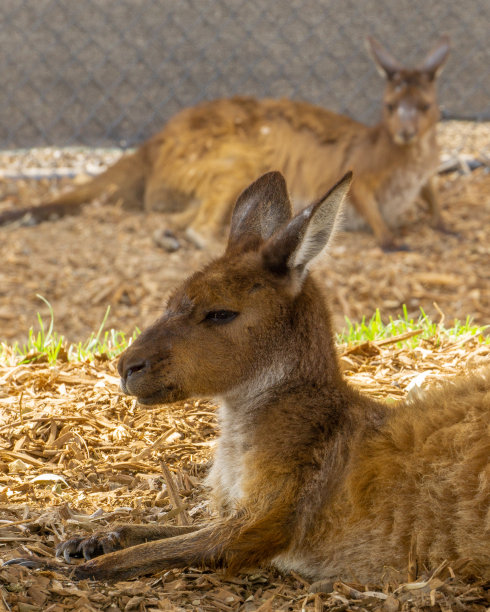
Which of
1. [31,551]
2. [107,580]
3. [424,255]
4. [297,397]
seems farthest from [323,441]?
[424,255]

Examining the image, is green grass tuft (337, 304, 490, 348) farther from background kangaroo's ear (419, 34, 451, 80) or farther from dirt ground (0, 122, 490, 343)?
background kangaroo's ear (419, 34, 451, 80)

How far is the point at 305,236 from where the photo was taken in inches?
113

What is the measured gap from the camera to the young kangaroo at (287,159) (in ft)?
26.9

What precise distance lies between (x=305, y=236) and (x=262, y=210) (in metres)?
0.61

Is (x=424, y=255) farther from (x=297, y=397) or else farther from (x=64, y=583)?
(x=64, y=583)

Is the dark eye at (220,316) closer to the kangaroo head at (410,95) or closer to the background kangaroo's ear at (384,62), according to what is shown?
the kangaroo head at (410,95)

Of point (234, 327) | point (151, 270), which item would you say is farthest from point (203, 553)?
point (151, 270)

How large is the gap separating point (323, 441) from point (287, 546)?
0.35 m

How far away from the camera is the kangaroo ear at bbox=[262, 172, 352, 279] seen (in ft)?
9.18

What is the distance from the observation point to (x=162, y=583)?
9.04 ft

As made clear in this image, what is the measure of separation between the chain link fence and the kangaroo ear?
24.3ft

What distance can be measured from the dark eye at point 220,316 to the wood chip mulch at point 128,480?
2.18 ft

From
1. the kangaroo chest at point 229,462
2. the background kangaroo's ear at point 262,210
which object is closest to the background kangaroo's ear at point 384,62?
the background kangaroo's ear at point 262,210

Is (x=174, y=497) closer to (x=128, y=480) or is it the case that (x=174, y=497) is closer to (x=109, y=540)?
(x=128, y=480)
